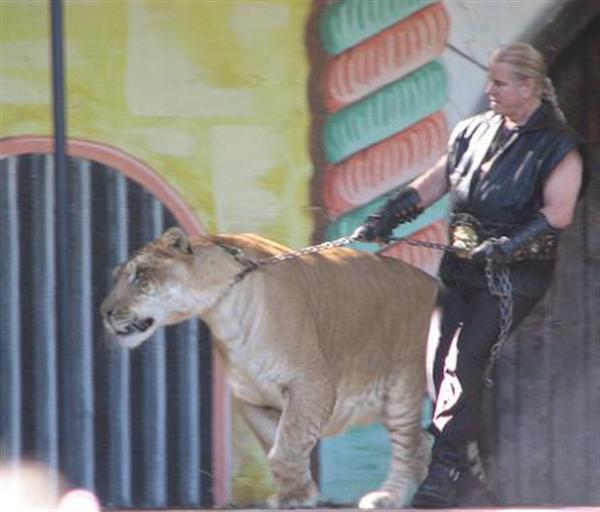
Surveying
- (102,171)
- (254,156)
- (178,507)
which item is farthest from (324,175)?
(178,507)

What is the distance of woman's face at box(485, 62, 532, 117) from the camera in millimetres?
8680

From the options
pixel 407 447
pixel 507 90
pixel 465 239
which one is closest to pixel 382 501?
pixel 407 447

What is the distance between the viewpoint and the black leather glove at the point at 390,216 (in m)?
8.95

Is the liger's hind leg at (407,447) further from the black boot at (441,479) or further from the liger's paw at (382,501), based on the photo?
the black boot at (441,479)

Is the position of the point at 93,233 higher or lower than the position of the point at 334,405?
higher

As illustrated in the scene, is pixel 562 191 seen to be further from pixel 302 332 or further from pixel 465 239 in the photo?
pixel 302 332

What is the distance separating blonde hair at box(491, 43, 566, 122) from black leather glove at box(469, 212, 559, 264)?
0.46 metres

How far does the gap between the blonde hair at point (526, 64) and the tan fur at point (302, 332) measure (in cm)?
124

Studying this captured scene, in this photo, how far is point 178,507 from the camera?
32.4 feet

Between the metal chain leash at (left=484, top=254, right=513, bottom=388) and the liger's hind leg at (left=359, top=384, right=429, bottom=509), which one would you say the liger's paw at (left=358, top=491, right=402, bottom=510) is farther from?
the metal chain leash at (left=484, top=254, right=513, bottom=388)

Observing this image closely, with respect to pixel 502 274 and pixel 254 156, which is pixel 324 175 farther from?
pixel 502 274

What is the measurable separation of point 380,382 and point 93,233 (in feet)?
4.37

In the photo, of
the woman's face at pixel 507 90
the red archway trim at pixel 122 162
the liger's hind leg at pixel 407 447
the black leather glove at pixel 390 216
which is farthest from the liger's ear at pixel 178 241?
the woman's face at pixel 507 90

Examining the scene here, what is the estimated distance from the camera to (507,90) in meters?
8.68
